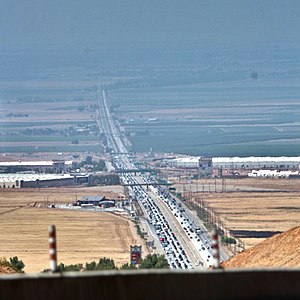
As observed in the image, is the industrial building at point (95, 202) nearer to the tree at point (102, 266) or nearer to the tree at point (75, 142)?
the tree at point (102, 266)

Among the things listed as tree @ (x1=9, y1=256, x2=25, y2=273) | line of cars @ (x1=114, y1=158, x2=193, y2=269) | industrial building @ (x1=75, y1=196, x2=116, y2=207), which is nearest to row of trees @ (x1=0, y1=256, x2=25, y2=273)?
tree @ (x1=9, y1=256, x2=25, y2=273)

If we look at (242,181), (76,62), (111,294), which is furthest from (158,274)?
(76,62)

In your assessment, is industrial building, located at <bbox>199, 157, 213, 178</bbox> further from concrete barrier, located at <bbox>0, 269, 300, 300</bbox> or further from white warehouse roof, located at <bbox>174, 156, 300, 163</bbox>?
concrete barrier, located at <bbox>0, 269, 300, 300</bbox>

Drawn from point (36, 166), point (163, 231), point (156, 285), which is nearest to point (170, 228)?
Result: point (163, 231)

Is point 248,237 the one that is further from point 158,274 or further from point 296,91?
point 296,91

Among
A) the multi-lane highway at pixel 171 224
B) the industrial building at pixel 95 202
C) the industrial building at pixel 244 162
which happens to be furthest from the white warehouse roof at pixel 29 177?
the industrial building at pixel 95 202

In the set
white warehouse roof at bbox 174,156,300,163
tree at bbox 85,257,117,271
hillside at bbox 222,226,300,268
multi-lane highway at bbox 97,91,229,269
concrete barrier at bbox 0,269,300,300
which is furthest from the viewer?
white warehouse roof at bbox 174,156,300,163
